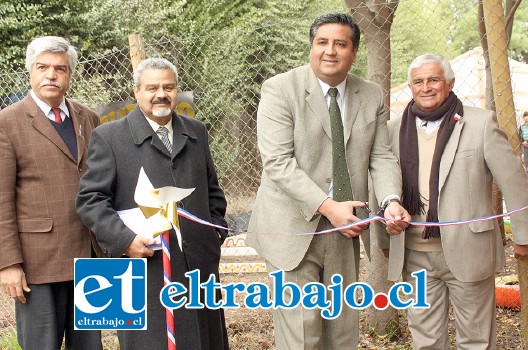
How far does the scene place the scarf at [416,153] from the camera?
3650 mm

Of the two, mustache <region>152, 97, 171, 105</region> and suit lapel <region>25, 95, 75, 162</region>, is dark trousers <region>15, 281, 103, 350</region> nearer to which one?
suit lapel <region>25, 95, 75, 162</region>

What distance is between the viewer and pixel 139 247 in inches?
129

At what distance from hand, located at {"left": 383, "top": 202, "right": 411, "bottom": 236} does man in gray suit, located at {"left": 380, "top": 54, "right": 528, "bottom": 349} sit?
25cm

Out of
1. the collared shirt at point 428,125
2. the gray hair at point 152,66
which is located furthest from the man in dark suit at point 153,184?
the collared shirt at point 428,125

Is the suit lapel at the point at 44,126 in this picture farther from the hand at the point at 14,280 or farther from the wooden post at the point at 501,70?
the wooden post at the point at 501,70

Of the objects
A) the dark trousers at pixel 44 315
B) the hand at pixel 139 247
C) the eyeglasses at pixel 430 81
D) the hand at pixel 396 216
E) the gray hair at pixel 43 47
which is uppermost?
the gray hair at pixel 43 47

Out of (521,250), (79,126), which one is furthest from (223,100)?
(521,250)

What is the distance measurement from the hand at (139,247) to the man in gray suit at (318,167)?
663 millimetres

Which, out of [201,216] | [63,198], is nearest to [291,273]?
[201,216]

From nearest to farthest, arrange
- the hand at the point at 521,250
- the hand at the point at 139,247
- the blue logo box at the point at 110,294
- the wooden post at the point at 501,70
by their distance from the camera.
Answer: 1. the hand at the point at 139,247
2. the blue logo box at the point at 110,294
3. the hand at the point at 521,250
4. the wooden post at the point at 501,70

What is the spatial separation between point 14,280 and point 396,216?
2033mm

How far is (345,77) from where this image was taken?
3.62m

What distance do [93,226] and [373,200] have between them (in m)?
1.62

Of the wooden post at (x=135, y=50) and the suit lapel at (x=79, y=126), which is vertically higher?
the wooden post at (x=135, y=50)
